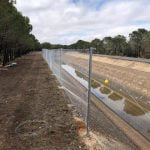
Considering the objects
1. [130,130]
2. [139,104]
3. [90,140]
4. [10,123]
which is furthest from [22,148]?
[139,104]

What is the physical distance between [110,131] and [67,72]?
1116cm

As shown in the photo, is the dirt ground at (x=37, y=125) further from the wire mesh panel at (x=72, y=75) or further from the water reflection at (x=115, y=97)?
the water reflection at (x=115, y=97)

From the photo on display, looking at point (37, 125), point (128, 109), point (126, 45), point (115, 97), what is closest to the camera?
point (37, 125)

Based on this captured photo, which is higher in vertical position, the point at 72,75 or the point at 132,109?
the point at 72,75

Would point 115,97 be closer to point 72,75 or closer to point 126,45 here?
point 72,75

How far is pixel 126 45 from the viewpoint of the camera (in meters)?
110

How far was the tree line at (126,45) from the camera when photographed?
93.0 metres

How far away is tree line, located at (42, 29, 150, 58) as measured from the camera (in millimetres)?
93037

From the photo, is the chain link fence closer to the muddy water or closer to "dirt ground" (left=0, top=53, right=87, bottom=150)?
the muddy water

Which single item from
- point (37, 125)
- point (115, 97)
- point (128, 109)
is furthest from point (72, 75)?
point (37, 125)

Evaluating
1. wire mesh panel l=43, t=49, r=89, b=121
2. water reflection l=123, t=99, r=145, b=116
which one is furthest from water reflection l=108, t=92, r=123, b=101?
wire mesh panel l=43, t=49, r=89, b=121

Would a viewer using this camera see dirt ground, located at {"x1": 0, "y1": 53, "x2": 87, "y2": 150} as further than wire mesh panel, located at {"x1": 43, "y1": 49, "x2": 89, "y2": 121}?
No

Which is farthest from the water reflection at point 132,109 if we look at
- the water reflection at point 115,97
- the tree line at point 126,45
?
the tree line at point 126,45

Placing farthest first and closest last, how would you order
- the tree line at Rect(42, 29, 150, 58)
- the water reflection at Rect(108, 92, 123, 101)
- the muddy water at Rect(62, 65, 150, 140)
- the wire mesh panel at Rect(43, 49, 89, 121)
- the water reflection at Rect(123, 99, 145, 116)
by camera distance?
the tree line at Rect(42, 29, 150, 58), the water reflection at Rect(108, 92, 123, 101), the water reflection at Rect(123, 99, 145, 116), the wire mesh panel at Rect(43, 49, 89, 121), the muddy water at Rect(62, 65, 150, 140)
